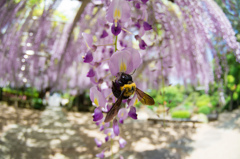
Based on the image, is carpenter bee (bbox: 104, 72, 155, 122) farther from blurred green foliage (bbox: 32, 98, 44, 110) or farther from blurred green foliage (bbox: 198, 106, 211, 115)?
Result: blurred green foliage (bbox: 32, 98, 44, 110)

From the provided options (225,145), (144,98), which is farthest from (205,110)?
(144,98)

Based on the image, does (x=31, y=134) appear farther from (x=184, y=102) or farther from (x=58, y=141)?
(x=184, y=102)

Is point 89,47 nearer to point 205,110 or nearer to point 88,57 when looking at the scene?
point 88,57

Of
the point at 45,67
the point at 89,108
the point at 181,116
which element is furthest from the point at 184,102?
the point at 45,67

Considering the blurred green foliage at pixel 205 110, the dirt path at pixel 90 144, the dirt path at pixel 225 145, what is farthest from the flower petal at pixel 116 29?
the blurred green foliage at pixel 205 110

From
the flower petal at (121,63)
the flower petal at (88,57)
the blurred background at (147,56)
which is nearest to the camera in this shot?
the flower petal at (121,63)

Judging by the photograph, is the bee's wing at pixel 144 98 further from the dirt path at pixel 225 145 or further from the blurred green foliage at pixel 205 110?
the blurred green foliage at pixel 205 110

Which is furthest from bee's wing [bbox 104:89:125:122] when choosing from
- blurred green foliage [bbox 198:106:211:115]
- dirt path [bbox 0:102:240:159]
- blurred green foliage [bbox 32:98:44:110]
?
blurred green foliage [bbox 32:98:44:110]

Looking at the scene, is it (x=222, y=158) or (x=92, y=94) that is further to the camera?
(x=222, y=158)
